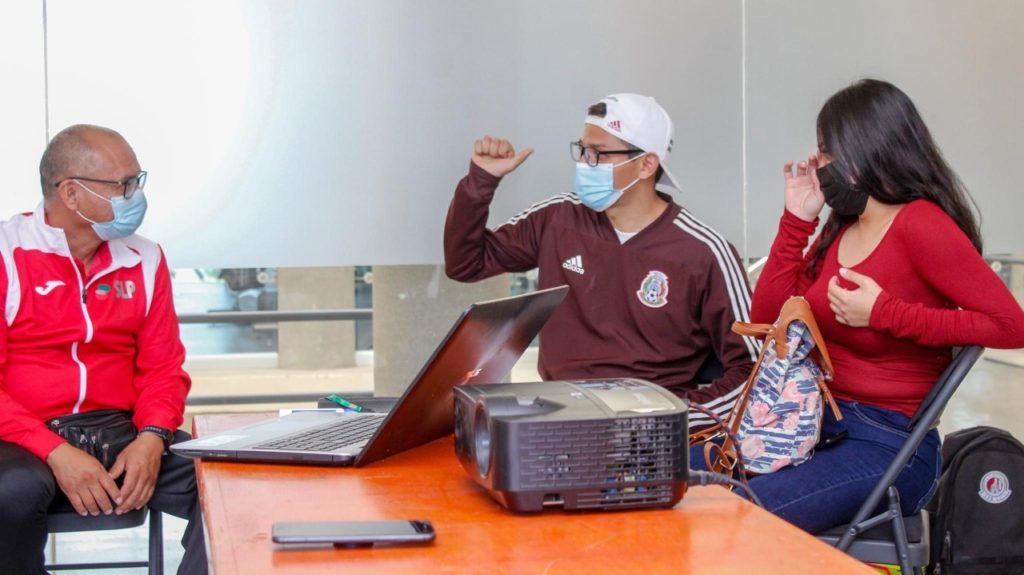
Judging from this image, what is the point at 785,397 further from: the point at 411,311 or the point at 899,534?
the point at 411,311

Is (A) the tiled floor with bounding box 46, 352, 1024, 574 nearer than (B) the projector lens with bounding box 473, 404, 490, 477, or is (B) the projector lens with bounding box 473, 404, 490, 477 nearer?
(B) the projector lens with bounding box 473, 404, 490, 477

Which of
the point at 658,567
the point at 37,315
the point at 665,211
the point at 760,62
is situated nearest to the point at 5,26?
the point at 37,315

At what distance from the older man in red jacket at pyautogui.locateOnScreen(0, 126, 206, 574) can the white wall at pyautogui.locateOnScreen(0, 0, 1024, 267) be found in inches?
21.1

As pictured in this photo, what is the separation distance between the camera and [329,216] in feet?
11.4

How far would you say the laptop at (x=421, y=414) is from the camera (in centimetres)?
168

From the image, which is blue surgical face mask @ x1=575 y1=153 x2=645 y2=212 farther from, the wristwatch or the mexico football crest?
the wristwatch

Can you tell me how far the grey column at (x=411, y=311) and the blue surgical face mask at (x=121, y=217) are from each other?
37.0 inches

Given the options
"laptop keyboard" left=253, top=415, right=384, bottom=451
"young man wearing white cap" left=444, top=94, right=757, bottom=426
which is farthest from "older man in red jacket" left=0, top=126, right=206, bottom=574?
"young man wearing white cap" left=444, top=94, right=757, bottom=426

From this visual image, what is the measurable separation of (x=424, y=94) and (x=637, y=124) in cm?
77

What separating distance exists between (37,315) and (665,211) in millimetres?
1540

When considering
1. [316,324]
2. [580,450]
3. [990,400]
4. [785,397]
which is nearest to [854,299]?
[785,397]

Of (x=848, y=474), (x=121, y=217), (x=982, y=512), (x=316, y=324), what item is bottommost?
(x=982, y=512)

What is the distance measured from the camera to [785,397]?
7.73 ft

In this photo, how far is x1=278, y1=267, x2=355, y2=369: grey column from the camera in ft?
11.9
